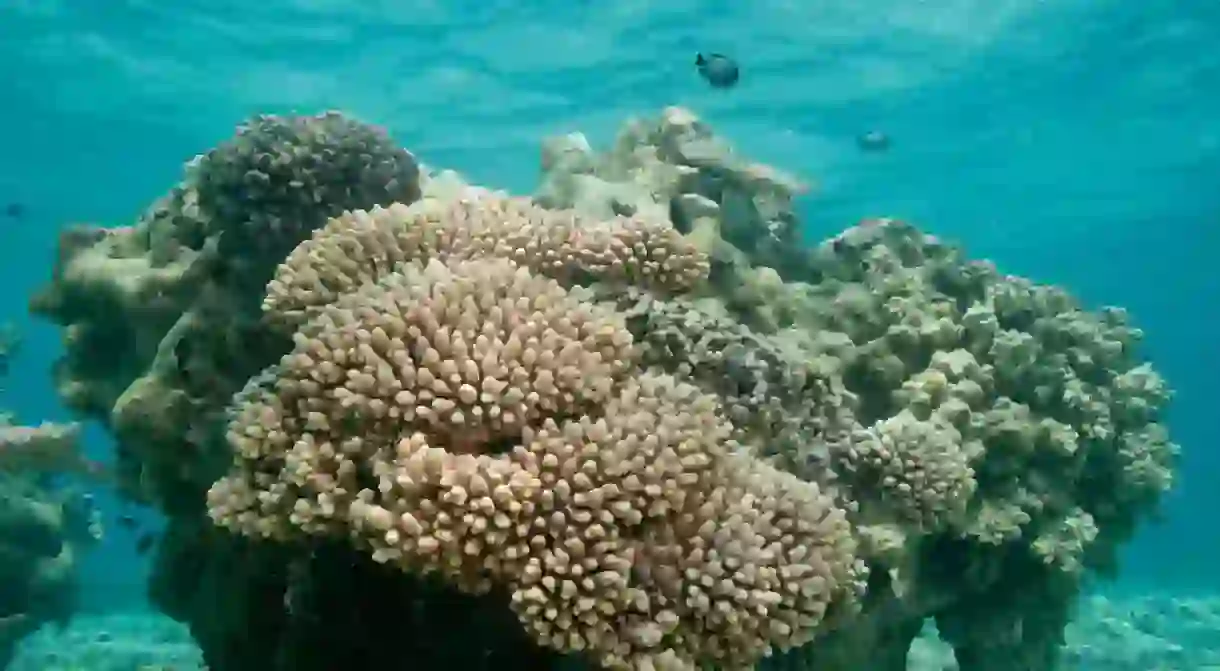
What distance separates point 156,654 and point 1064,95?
2805 cm

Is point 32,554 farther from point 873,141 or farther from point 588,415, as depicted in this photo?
point 873,141

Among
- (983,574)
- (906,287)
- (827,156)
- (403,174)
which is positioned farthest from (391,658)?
(827,156)

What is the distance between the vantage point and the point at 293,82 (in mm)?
30047

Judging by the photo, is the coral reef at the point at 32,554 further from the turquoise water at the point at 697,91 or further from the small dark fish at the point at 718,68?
the small dark fish at the point at 718,68

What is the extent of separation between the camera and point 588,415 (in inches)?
151

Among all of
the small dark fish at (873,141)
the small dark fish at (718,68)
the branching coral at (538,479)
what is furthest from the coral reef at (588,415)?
the small dark fish at (873,141)

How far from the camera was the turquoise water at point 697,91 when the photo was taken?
2445 centimetres

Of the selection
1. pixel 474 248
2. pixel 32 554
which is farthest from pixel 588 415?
pixel 32 554

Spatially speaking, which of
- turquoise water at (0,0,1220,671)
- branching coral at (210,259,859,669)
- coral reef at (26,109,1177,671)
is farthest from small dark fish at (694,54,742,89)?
turquoise water at (0,0,1220,671)

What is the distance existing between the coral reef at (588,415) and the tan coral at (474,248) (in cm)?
2

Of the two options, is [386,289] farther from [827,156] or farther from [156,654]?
[827,156]

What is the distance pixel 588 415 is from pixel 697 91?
88.9ft

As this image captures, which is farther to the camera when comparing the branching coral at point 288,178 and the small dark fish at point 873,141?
the small dark fish at point 873,141

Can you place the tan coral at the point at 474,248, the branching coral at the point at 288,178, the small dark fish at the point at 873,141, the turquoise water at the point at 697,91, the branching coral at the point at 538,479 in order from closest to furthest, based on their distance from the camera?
the branching coral at the point at 538,479 < the tan coral at the point at 474,248 < the branching coral at the point at 288,178 < the small dark fish at the point at 873,141 < the turquoise water at the point at 697,91
